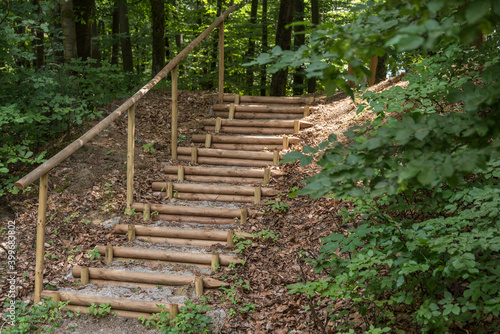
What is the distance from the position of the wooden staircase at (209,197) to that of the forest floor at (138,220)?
169mm

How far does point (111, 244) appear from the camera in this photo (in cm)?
497

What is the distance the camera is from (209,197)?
5746mm

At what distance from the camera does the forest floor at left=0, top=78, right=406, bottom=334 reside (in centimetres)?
392

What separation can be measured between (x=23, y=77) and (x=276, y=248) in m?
4.02

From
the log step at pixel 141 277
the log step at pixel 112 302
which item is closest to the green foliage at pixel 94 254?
the log step at pixel 141 277

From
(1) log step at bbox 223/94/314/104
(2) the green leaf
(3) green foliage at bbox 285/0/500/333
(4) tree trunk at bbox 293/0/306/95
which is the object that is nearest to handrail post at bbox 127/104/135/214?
(1) log step at bbox 223/94/314/104

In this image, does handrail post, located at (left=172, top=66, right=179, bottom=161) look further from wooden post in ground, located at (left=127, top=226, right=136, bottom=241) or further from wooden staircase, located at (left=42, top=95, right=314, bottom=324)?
wooden post in ground, located at (left=127, top=226, right=136, bottom=241)

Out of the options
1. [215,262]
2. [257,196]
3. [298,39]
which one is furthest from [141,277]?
[298,39]

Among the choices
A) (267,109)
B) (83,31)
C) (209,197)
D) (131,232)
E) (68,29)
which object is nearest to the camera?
(131,232)

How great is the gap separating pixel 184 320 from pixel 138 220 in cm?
194

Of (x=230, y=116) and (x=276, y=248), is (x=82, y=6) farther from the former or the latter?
(x=276, y=248)

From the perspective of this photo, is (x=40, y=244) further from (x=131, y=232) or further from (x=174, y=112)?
(x=174, y=112)

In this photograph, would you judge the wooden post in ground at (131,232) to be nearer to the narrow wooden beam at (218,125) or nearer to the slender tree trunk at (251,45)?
the narrow wooden beam at (218,125)

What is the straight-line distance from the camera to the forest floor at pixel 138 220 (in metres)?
3.92
